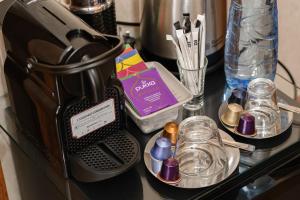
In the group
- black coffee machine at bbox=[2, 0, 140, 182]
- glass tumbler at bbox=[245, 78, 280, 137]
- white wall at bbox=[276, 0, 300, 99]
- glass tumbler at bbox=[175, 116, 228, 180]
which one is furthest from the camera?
white wall at bbox=[276, 0, 300, 99]

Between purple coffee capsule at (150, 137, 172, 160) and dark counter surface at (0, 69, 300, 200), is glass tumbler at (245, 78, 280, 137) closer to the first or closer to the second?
dark counter surface at (0, 69, 300, 200)

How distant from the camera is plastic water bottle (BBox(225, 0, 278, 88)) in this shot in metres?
1.09

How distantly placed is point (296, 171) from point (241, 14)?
0.35 metres

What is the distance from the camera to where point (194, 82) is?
1049 millimetres

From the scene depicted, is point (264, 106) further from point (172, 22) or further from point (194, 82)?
point (172, 22)

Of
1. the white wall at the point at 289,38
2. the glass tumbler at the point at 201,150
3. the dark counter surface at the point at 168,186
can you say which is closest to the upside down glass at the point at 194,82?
the dark counter surface at the point at 168,186

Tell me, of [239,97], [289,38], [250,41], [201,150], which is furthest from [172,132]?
[289,38]

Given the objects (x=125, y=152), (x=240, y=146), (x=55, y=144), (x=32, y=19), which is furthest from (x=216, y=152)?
(x=32, y=19)

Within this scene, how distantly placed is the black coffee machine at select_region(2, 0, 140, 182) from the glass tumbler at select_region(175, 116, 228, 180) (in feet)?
0.29

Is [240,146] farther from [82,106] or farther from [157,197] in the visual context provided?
[82,106]

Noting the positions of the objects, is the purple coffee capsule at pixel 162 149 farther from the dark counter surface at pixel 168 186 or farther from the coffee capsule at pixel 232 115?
the coffee capsule at pixel 232 115

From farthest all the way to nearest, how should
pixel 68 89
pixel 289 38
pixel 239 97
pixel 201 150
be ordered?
pixel 289 38 < pixel 239 97 < pixel 201 150 < pixel 68 89

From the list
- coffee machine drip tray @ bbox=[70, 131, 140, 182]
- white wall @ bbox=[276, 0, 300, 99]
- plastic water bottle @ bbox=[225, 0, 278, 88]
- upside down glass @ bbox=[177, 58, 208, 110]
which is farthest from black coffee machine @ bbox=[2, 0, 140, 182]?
white wall @ bbox=[276, 0, 300, 99]

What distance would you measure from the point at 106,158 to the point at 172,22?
0.35 m
